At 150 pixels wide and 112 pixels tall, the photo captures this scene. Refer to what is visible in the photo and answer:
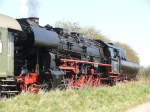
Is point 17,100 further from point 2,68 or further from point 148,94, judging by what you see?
point 148,94

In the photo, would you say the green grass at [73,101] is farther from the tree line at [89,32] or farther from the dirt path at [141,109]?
the tree line at [89,32]

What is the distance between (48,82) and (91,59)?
802 cm

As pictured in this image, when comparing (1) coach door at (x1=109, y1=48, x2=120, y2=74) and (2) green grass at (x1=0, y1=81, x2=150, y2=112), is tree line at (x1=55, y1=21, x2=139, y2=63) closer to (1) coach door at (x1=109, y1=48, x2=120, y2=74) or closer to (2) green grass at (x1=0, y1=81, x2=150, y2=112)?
(1) coach door at (x1=109, y1=48, x2=120, y2=74)

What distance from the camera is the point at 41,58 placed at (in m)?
21.2

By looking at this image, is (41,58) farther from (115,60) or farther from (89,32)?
(89,32)

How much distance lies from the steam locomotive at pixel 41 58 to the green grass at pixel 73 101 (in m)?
1.63

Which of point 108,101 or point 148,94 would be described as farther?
point 148,94

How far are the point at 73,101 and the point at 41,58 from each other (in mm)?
5143

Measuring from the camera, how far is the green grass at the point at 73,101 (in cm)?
1406

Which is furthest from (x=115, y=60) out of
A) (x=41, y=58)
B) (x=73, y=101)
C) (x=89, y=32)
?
(x=89, y=32)

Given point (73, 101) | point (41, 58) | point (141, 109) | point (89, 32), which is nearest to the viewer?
point (73, 101)

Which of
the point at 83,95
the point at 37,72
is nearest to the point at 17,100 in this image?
the point at 83,95

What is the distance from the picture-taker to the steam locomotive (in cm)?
1778

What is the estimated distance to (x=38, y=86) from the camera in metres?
20.1
